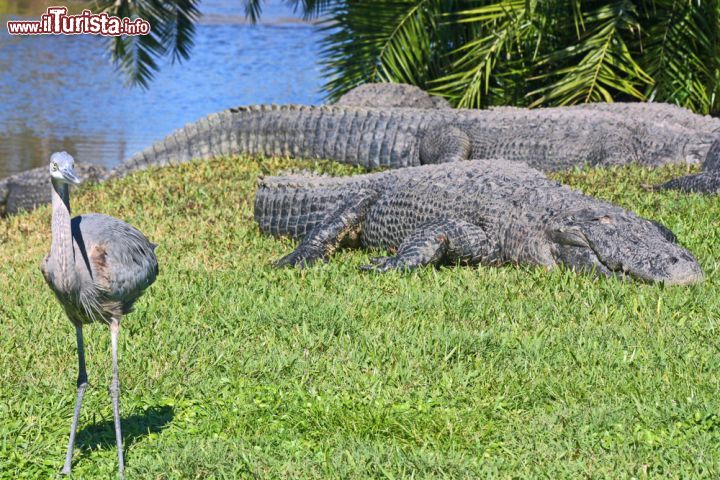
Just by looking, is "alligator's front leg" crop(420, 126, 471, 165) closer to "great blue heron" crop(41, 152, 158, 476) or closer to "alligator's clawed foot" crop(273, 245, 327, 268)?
"alligator's clawed foot" crop(273, 245, 327, 268)

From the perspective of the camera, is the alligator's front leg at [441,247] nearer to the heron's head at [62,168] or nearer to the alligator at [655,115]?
the alligator at [655,115]

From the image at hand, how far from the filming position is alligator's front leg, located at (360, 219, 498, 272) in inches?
251

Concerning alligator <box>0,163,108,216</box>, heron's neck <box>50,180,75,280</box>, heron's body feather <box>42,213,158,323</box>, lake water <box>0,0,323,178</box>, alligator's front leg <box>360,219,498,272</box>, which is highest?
heron's neck <box>50,180,75,280</box>

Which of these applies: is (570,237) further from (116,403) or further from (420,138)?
(420,138)

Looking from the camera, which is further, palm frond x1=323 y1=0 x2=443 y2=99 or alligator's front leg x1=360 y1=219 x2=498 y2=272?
palm frond x1=323 y1=0 x2=443 y2=99

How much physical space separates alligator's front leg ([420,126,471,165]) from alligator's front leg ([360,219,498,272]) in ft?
11.8

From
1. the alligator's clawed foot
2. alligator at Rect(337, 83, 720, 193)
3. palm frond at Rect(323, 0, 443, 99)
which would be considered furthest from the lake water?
the alligator's clawed foot

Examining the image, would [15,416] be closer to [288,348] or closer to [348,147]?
[288,348]

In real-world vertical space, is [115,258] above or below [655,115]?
above

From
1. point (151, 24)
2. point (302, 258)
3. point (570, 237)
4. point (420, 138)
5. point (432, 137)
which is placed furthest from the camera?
point (151, 24)

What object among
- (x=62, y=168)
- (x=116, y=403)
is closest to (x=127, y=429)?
(x=116, y=403)

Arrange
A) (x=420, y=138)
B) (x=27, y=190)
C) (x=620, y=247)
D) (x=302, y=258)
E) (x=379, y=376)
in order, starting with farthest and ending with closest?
(x=27, y=190)
(x=420, y=138)
(x=302, y=258)
(x=620, y=247)
(x=379, y=376)

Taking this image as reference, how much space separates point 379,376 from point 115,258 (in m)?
1.41

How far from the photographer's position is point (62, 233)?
3.54 metres
